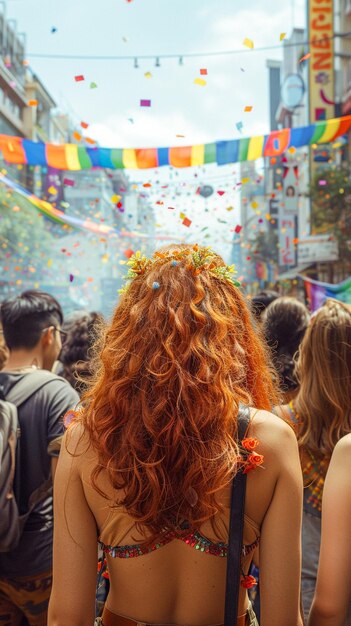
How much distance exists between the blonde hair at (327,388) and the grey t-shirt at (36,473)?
44.0 inches

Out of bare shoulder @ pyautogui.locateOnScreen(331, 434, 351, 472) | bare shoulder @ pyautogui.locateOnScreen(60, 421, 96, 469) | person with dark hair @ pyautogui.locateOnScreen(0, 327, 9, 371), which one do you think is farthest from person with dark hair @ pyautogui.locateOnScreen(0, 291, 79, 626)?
bare shoulder @ pyautogui.locateOnScreen(331, 434, 351, 472)

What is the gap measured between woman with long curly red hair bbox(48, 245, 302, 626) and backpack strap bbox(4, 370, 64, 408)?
1.25 meters

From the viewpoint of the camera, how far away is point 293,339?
11.3 ft

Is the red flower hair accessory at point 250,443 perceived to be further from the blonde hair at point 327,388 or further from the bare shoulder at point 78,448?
the blonde hair at point 327,388

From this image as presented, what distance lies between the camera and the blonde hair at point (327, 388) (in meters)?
2.35

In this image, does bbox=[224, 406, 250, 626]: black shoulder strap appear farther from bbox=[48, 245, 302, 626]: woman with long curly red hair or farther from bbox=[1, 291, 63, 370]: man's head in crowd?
bbox=[1, 291, 63, 370]: man's head in crowd

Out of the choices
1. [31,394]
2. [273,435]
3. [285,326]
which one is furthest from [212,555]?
[285,326]

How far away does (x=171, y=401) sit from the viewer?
1474 millimetres

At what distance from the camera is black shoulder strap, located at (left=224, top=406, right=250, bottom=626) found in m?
1.39

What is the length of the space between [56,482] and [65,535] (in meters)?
0.14

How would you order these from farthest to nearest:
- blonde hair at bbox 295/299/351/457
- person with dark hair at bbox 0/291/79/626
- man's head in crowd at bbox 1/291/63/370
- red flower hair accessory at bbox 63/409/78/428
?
man's head in crowd at bbox 1/291/63/370 < person with dark hair at bbox 0/291/79/626 < blonde hair at bbox 295/299/351/457 < red flower hair accessory at bbox 63/409/78/428

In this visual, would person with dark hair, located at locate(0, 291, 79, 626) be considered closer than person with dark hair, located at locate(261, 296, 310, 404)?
Yes

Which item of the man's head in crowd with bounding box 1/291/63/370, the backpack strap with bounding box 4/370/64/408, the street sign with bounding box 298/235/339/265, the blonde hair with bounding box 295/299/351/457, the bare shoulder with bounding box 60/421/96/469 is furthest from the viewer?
the street sign with bounding box 298/235/339/265

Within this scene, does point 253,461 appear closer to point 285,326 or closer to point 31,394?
point 31,394
